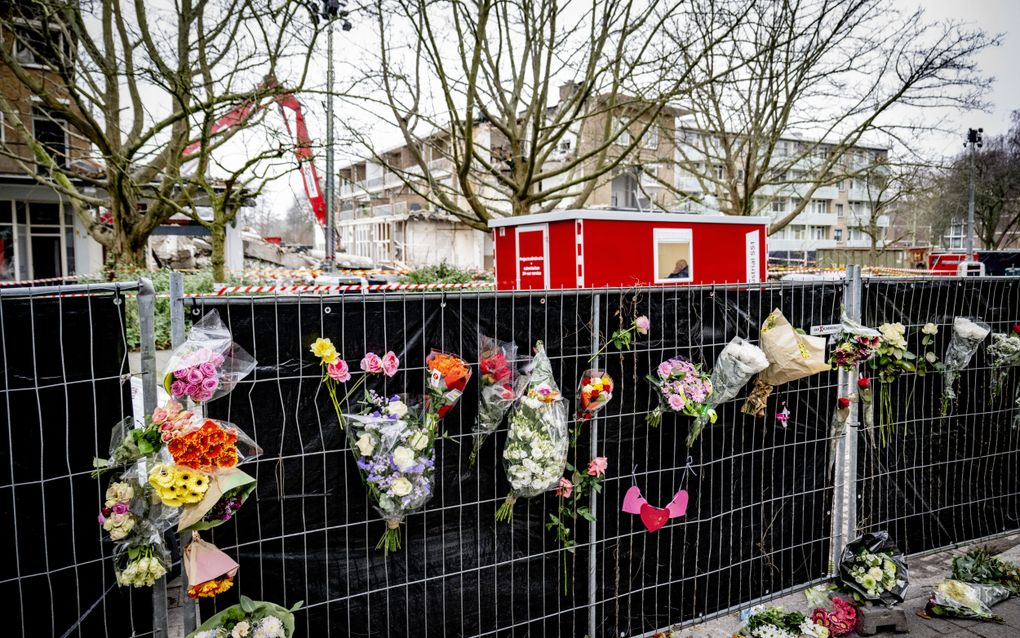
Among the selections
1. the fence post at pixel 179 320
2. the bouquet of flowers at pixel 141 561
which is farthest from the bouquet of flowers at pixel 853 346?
the bouquet of flowers at pixel 141 561

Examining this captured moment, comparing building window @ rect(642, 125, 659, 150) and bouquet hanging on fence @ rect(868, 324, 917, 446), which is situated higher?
building window @ rect(642, 125, 659, 150)

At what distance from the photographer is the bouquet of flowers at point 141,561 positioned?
2.40 meters

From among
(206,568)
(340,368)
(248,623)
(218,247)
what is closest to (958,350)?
(340,368)

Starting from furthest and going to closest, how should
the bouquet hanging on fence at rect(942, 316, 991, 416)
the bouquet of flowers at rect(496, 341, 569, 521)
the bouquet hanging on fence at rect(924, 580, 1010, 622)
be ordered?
the bouquet hanging on fence at rect(942, 316, 991, 416) → the bouquet hanging on fence at rect(924, 580, 1010, 622) → the bouquet of flowers at rect(496, 341, 569, 521)

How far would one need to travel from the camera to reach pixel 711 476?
3990mm

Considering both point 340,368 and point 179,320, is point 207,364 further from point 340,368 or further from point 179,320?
point 340,368

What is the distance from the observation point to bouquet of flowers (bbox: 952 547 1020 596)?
4.39 m

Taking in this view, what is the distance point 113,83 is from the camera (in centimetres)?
1250

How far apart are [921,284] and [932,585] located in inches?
82.0

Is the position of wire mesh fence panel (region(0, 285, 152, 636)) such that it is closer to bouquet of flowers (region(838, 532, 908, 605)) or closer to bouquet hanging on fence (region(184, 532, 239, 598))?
bouquet hanging on fence (region(184, 532, 239, 598))

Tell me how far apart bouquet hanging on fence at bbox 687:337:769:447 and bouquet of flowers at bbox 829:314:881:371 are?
2.33 feet

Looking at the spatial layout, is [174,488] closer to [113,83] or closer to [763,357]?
[763,357]

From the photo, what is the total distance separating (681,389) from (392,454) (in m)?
1.68

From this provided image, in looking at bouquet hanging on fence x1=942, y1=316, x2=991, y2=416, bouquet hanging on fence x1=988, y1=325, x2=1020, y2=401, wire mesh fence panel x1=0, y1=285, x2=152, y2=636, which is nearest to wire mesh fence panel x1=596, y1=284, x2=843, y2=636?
bouquet hanging on fence x1=942, y1=316, x2=991, y2=416
